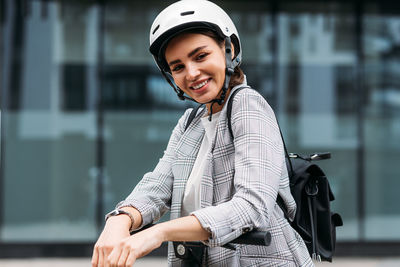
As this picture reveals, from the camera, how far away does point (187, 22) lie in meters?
1.71

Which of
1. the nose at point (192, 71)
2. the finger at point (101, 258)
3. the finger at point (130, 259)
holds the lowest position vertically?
the finger at point (101, 258)

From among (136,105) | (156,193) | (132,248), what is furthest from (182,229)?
(136,105)

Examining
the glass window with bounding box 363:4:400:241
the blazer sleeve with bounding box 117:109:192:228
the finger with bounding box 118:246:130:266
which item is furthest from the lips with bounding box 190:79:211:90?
the glass window with bounding box 363:4:400:241

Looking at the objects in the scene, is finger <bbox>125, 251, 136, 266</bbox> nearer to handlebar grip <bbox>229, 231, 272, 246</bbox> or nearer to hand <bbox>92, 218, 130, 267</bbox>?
hand <bbox>92, 218, 130, 267</bbox>

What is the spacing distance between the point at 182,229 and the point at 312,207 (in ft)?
2.07

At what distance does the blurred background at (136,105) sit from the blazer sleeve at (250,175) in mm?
5701

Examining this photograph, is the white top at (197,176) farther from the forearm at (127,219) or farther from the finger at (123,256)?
the finger at (123,256)

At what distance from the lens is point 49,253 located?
7203mm

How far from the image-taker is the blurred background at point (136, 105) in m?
7.23

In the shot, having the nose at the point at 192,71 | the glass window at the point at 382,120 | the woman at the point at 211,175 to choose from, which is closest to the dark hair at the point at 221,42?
the woman at the point at 211,175

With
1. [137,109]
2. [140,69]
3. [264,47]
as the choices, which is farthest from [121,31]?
[264,47]

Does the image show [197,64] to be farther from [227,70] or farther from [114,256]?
[114,256]

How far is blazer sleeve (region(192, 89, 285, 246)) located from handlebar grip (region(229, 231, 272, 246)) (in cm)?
2

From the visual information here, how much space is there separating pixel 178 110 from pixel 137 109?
1.96 feet
